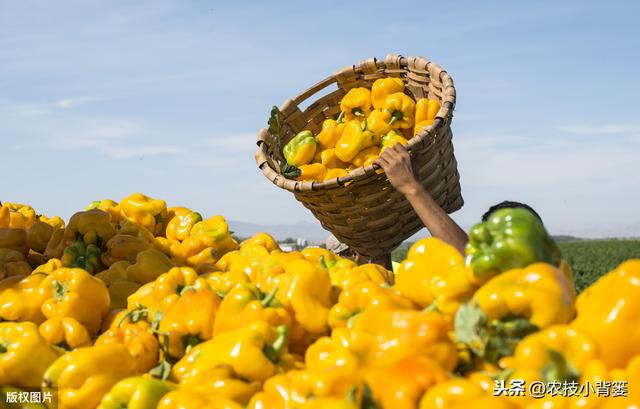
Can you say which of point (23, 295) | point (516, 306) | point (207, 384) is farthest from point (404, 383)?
point (23, 295)

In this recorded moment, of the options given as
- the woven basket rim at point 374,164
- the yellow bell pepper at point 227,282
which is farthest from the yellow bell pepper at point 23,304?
the woven basket rim at point 374,164

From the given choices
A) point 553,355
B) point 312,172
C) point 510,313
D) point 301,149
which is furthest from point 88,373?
point 301,149

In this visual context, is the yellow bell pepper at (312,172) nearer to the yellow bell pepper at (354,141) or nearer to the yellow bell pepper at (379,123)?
the yellow bell pepper at (354,141)

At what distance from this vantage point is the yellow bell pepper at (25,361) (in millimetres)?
3160

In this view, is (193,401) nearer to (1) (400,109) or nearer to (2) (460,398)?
(2) (460,398)

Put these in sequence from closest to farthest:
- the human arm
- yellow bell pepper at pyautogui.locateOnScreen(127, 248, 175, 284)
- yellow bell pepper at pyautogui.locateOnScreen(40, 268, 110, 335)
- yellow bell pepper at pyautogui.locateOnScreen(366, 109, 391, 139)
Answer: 1. yellow bell pepper at pyautogui.locateOnScreen(40, 268, 110, 335)
2. yellow bell pepper at pyautogui.locateOnScreen(127, 248, 175, 284)
3. the human arm
4. yellow bell pepper at pyautogui.locateOnScreen(366, 109, 391, 139)

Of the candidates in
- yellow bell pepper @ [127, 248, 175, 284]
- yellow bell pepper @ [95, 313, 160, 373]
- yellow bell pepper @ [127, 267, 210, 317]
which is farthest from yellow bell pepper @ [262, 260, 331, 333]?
yellow bell pepper @ [127, 248, 175, 284]

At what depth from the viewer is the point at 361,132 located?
5.68 metres

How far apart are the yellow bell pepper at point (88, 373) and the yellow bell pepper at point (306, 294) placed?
0.68m

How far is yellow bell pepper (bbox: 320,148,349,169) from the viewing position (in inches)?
230

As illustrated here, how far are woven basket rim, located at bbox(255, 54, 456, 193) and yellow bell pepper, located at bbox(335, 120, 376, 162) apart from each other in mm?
517

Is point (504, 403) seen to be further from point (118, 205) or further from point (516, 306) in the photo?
point (118, 205)

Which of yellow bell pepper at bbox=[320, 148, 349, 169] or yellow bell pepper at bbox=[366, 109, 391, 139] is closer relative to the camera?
yellow bell pepper at bbox=[366, 109, 391, 139]

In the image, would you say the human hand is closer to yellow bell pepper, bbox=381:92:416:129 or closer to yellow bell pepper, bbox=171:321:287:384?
yellow bell pepper, bbox=381:92:416:129
